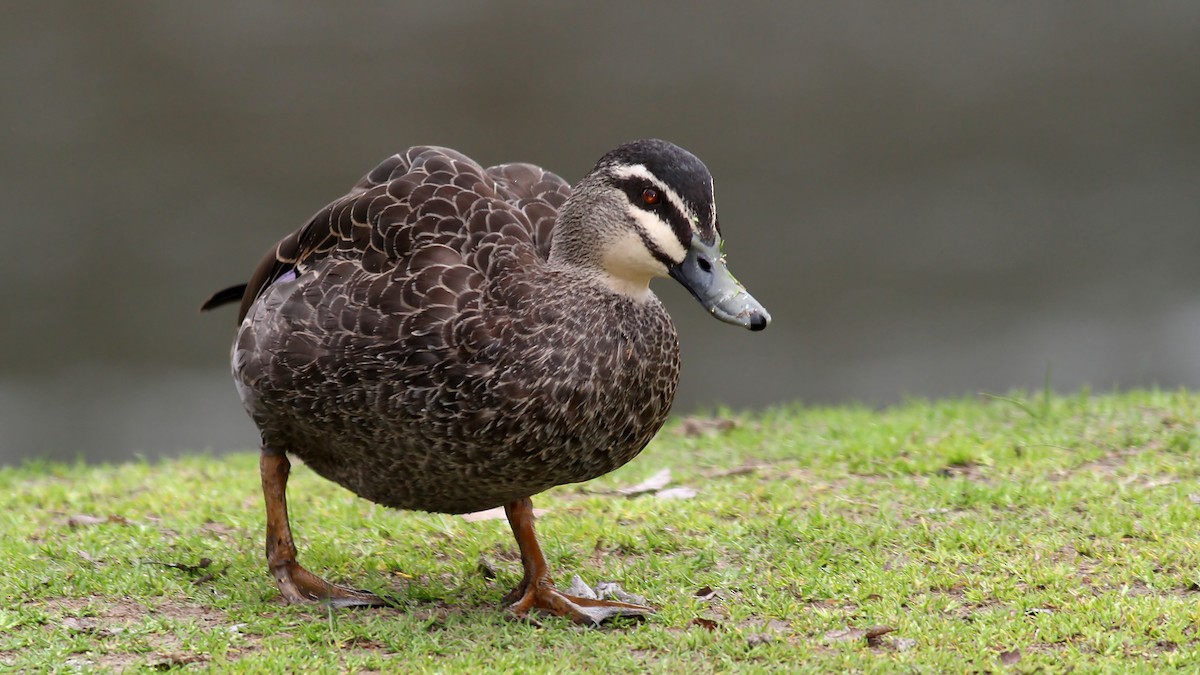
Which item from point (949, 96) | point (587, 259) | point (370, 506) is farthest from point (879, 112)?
point (587, 259)

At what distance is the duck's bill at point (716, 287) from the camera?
4.08 metres

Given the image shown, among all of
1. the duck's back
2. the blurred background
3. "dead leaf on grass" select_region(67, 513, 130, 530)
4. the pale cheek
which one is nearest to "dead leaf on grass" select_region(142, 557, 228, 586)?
the duck's back

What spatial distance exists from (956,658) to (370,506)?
2970 millimetres

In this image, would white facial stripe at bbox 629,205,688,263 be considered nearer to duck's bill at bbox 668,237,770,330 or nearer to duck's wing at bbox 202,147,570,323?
duck's bill at bbox 668,237,770,330

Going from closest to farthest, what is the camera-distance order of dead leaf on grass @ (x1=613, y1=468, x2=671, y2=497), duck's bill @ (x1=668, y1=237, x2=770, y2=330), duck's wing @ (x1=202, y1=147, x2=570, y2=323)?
duck's bill @ (x1=668, y1=237, x2=770, y2=330) → duck's wing @ (x1=202, y1=147, x2=570, y2=323) → dead leaf on grass @ (x1=613, y1=468, x2=671, y2=497)

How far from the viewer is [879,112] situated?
45.3ft

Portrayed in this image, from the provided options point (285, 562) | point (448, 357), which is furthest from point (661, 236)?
point (285, 562)

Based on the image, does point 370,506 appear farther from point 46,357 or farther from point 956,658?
point 46,357

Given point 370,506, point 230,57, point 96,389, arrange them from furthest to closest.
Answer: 1. point 230,57
2. point 96,389
3. point 370,506

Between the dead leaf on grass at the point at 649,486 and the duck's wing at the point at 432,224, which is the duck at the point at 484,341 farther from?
the dead leaf on grass at the point at 649,486

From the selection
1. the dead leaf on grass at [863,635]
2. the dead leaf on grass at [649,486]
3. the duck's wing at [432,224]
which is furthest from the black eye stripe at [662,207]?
the dead leaf on grass at [649,486]

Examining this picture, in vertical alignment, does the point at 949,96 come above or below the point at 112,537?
above

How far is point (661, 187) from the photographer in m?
4.20

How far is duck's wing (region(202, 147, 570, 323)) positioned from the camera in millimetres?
4445
